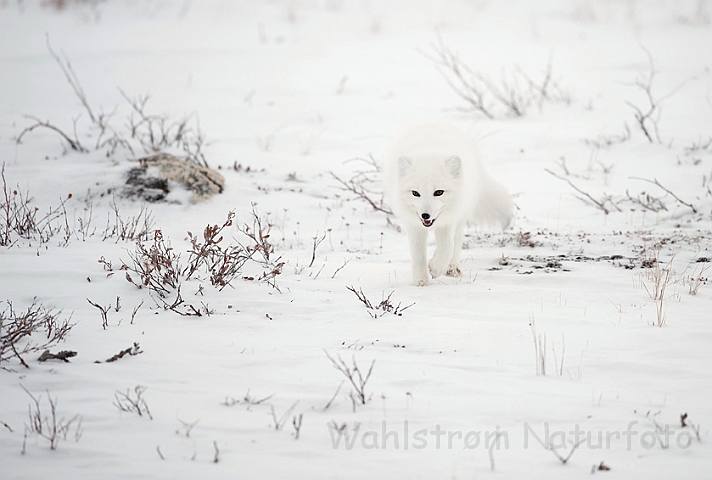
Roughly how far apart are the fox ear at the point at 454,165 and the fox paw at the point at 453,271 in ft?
3.23

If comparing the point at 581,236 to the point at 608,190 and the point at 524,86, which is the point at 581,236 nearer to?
the point at 608,190

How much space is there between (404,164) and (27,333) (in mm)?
3236

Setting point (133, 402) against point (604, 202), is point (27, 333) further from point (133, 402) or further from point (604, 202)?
point (604, 202)

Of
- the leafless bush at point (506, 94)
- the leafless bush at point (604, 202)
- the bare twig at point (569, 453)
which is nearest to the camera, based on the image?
the bare twig at point (569, 453)

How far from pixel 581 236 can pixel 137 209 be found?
209 inches

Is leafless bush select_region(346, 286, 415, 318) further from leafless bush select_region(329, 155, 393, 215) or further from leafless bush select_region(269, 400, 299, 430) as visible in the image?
leafless bush select_region(329, 155, 393, 215)

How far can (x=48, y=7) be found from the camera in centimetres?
1867

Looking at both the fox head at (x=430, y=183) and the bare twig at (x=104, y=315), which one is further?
the fox head at (x=430, y=183)

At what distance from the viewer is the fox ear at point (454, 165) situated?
5.26 m

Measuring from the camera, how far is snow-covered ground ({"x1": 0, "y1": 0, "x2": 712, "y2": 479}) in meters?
2.52

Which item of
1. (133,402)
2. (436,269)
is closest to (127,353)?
(133,402)

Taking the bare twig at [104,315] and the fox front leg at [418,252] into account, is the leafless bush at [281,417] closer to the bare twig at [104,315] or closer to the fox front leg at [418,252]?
the bare twig at [104,315]

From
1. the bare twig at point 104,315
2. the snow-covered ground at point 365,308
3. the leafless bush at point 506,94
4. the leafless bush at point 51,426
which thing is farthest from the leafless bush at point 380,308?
the leafless bush at point 506,94

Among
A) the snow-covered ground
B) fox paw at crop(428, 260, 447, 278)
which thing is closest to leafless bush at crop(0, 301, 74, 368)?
the snow-covered ground
